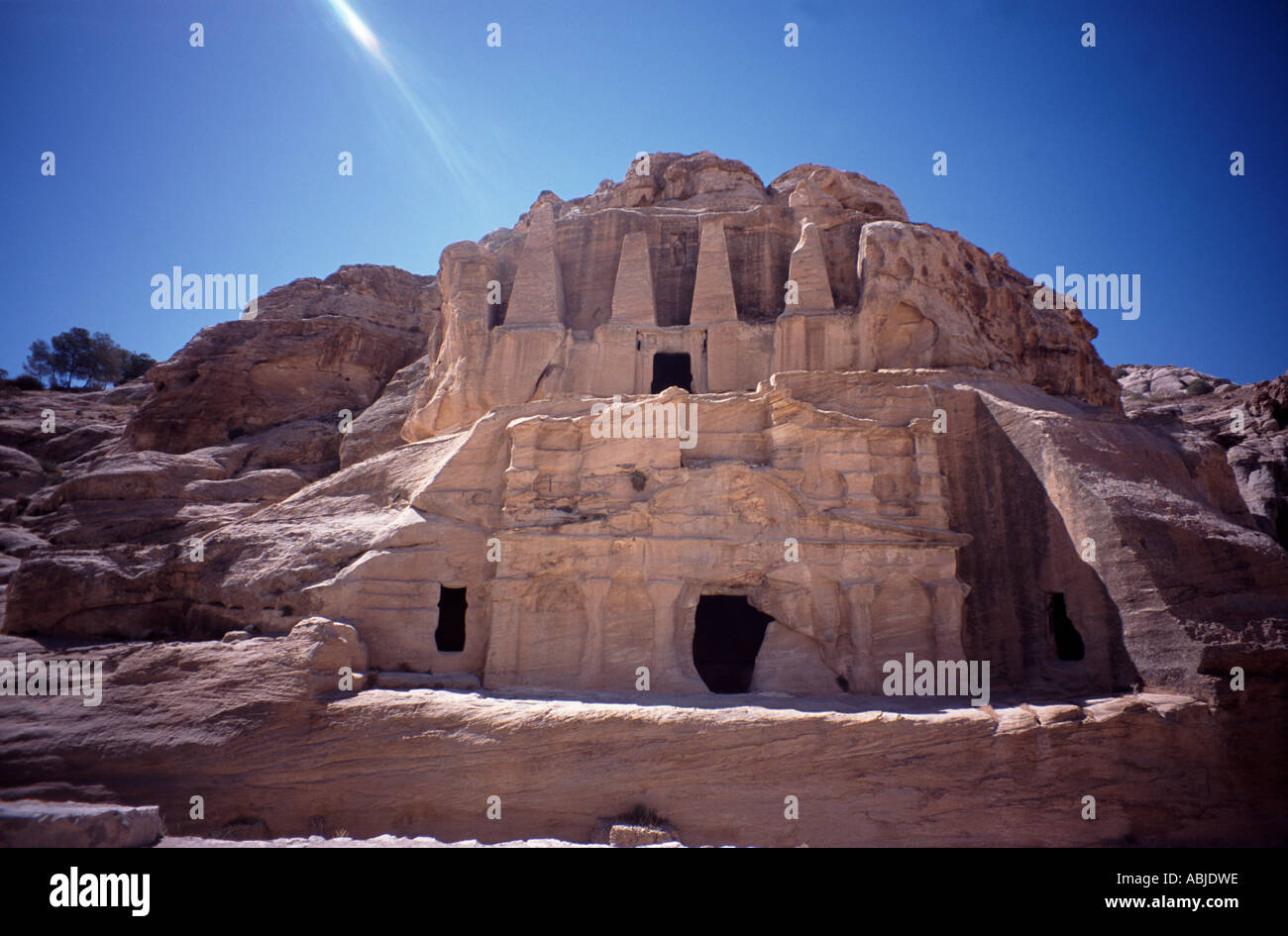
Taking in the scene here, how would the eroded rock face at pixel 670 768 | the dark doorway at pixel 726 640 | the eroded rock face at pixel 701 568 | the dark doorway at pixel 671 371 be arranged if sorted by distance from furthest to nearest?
the dark doorway at pixel 671 371 → the dark doorway at pixel 726 640 → the eroded rock face at pixel 701 568 → the eroded rock face at pixel 670 768

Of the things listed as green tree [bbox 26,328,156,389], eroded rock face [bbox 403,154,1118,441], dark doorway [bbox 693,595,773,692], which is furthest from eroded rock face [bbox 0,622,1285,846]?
green tree [bbox 26,328,156,389]

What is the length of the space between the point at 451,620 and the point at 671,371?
1164 cm

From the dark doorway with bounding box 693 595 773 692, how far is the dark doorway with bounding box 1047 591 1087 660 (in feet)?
21.8

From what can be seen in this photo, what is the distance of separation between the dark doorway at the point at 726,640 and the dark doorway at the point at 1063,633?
6654mm

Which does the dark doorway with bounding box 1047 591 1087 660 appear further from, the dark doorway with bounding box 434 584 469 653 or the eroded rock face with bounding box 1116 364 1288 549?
the dark doorway with bounding box 434 584 469 653

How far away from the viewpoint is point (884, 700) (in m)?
13.6

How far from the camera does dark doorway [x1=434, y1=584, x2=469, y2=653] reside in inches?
684

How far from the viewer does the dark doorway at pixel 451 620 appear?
17.4m

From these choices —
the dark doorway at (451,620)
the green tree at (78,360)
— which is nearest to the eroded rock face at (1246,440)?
the dark doorway at (451,620)

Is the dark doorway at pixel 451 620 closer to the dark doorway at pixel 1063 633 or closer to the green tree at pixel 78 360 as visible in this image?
the dark doorway at pixel 1063 633

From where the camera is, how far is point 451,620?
17.6 m

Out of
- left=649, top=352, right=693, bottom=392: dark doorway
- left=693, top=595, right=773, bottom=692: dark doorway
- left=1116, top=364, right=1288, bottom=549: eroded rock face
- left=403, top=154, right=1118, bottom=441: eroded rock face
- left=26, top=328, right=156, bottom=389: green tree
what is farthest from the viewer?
left=26, top=328, right=156, bottom=389: green tree

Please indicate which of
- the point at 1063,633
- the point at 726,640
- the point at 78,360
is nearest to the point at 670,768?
the point at 726,640
